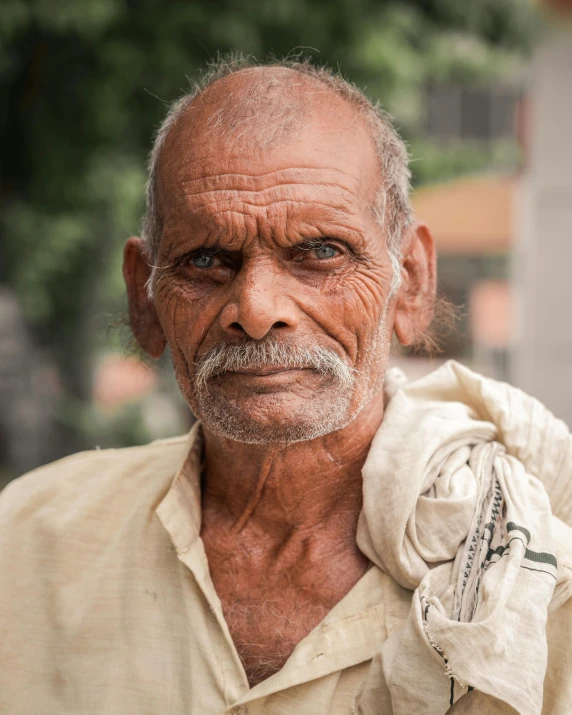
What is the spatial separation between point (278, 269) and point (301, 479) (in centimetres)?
59

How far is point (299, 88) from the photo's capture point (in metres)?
2.31

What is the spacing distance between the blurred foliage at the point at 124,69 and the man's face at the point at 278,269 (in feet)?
12.7

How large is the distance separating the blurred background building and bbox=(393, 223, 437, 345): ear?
98 cm

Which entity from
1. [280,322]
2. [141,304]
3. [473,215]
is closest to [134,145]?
[141,304]

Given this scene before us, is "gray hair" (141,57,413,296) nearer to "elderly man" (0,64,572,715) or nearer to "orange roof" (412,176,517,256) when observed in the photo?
"elderly man" (0,64,572,715)

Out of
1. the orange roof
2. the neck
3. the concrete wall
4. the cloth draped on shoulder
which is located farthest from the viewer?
the orange roof

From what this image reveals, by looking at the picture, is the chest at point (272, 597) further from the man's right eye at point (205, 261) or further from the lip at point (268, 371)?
the man's right eye at point (205, 261)

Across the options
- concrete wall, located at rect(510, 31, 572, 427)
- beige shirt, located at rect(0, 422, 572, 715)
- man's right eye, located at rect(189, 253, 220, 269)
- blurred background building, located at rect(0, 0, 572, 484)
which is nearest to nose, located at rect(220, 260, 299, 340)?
man's right eye, located at rect(189, 253, 220, 269)

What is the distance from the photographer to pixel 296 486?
2.44 metres

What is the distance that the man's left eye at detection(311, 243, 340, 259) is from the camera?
2.26 metres

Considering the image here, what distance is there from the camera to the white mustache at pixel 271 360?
2188 millimetres

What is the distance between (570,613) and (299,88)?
1.42m

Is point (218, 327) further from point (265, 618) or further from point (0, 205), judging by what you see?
point (0, 205)

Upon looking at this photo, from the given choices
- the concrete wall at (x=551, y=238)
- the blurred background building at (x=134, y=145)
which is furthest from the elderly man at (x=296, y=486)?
the concrete wall at (x=551, y=238)
